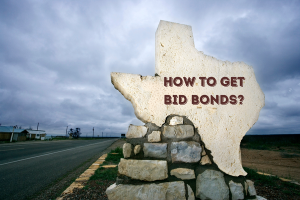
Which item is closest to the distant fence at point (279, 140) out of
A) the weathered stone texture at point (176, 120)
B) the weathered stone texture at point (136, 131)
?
the weathered stone texture at point (176, 120)

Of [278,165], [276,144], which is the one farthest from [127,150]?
[276,144]

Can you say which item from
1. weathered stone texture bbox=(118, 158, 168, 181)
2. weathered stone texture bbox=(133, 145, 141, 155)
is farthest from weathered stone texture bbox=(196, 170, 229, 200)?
weathered stone texture bbox=(133, 145, 141, 155)

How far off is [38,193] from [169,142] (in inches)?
122

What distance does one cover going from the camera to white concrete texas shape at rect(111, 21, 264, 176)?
6.30 feet

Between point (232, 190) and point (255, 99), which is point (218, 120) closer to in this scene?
point (255, 99)

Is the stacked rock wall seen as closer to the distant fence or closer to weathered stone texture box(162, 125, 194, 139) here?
weathered stone texture box(162, 125, 194, 139)

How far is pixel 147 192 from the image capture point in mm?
1697

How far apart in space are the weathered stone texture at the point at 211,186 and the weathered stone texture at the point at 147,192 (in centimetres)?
22

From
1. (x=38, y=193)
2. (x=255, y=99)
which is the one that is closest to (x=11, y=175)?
(x=38, y=193)

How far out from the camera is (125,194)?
170cm

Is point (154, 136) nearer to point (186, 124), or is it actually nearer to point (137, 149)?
point (137, 149)

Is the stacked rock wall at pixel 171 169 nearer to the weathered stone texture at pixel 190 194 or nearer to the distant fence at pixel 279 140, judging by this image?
the weathered stone texture at pixel 190 194

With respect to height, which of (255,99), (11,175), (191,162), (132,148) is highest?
(255,99)

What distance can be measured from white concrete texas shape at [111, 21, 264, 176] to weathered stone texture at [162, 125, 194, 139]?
11 centimetres
